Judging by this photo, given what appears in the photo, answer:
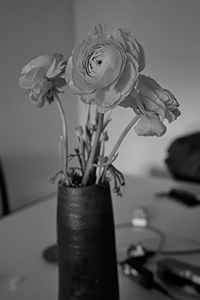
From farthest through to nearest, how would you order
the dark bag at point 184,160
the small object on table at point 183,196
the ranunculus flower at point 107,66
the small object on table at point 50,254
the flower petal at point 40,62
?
the dark bag at point 184,160
the small object on table at point 183,196
the small object on table at point 50,254
the flower petal at point 40,62
the ranunculus flower at point 107,66

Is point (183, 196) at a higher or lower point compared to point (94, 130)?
lower

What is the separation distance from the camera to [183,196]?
1.12 m

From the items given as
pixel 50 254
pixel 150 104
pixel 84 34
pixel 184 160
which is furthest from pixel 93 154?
pixel 184 160

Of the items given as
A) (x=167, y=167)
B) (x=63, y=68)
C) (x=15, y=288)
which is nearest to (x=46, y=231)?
(x=15, y=288)

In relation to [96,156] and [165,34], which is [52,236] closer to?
[96,156]

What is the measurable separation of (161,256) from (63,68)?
19.0 inches

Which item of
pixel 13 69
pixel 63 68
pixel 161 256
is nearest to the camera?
pixel 63 68

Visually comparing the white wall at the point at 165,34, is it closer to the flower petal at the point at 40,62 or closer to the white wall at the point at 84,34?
the white wall at the point at 84,34

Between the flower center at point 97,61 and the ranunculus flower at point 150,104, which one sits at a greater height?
the flower center at point 97,61

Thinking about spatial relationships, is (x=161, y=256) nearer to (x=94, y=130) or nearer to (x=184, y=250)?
(x=184, y=250)

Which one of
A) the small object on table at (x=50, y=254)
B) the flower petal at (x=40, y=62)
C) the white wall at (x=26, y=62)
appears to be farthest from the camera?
the small object on table at (x=50, y=254)

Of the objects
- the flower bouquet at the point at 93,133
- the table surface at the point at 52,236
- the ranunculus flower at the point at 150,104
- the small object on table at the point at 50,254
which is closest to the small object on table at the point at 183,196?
the table surface at the point at 52,236

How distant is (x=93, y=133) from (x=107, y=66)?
0.59 ft

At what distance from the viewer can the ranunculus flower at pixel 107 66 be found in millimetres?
405
